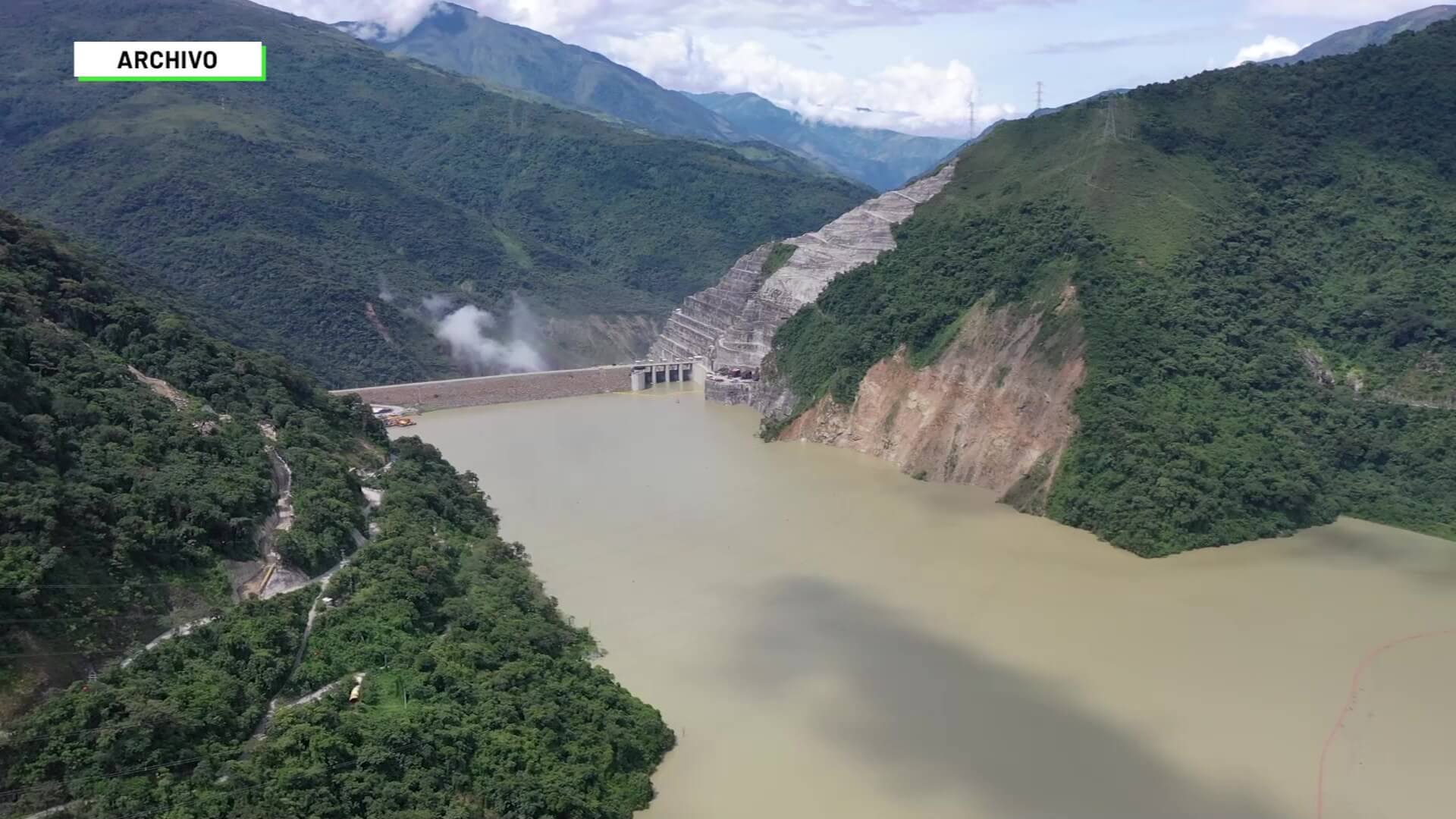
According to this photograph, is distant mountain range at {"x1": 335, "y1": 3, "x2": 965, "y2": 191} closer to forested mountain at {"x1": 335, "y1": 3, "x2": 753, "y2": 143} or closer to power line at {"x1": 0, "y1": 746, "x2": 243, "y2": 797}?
forested mountain at {"x1": 335, "y1": 3, "x2": 753, "y2": 143}

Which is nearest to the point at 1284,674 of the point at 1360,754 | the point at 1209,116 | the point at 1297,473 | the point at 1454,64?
the point at 1360,754

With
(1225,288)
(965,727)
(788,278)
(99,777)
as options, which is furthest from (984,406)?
(99,777)

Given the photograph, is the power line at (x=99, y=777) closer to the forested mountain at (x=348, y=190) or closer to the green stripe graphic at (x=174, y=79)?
the green stripe graphic at (x=174, y=79)

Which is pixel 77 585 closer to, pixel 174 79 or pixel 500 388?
pixel 174 79

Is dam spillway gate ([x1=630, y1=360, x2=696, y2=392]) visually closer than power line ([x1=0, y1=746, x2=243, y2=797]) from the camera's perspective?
No

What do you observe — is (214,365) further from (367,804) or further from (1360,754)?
(1360,754)

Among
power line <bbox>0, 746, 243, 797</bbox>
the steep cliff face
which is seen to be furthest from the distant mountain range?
power line <bbox>0, 746, 243, 797</bbox>
